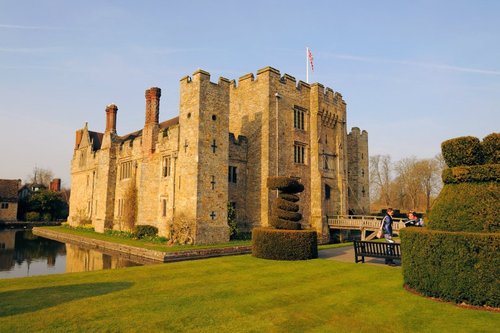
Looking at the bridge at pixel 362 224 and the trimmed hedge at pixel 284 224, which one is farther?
the bridge at pixel 362 224

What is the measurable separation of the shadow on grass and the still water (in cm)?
730

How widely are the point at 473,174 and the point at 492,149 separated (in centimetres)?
86

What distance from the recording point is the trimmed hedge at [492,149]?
27.8ft

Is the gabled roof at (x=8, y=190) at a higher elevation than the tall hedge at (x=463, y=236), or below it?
higher

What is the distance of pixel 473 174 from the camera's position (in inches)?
331

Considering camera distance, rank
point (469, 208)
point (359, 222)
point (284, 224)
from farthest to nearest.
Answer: point (359, 222)
point (284, 224)
point (469, 208)

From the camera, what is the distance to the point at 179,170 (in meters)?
23.3

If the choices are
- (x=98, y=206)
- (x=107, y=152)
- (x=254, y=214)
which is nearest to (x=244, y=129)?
(x=254, y=214)

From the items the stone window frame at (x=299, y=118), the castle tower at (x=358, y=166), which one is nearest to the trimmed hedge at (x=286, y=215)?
the stone window frame at (x=299, y=118)

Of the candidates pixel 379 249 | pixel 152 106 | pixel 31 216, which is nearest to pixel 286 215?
pixel 379 249

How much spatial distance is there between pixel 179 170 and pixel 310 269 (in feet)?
44.3

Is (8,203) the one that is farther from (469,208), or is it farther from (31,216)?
(469,208)

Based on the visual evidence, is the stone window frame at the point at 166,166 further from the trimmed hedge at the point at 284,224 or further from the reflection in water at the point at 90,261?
the trimmed hedge at the point at 284,224

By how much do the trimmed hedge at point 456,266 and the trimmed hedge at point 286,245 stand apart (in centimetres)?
628
